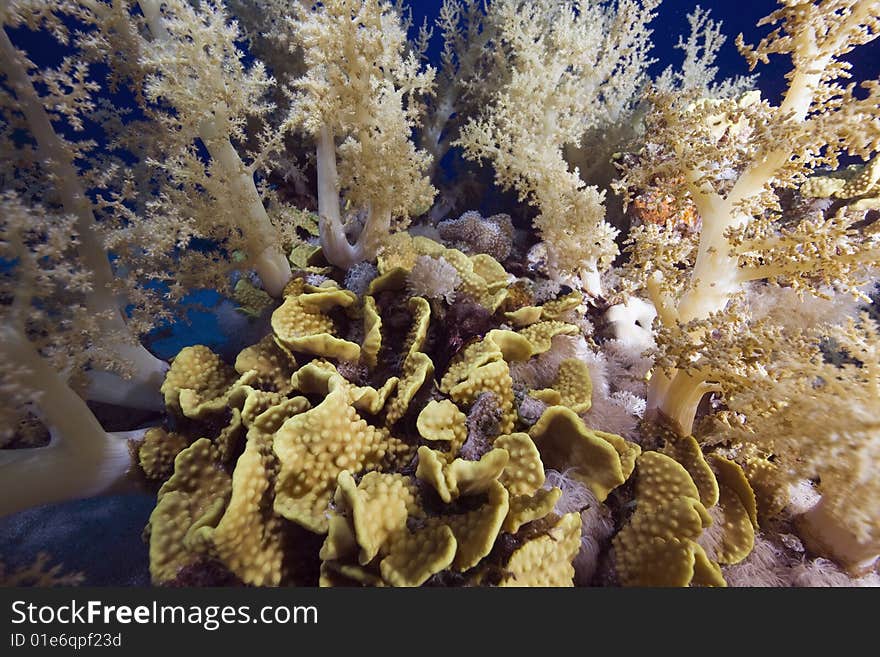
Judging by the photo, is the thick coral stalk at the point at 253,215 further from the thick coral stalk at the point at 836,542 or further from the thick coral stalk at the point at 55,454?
the thick coral stalk at the point at 836,542

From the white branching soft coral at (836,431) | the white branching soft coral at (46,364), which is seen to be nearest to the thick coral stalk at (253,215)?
the white branching soft coral at (46,364)

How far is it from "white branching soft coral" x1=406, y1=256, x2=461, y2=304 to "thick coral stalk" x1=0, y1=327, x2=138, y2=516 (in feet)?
6.47

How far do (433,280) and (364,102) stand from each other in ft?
4.13

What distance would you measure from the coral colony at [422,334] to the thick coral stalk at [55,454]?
1cm

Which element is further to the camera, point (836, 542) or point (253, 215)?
point (253, 215)

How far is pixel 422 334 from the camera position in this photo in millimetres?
2488

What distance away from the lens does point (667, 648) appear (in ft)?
5.37

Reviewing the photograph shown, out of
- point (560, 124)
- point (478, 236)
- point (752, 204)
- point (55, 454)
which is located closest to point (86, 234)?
point (55, 454)

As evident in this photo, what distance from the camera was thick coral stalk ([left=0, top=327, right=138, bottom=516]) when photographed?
1.88 m

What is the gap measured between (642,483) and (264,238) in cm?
282

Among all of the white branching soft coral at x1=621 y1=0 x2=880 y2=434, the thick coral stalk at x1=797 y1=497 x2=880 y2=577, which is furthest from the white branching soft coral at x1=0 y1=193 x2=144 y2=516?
the thick coral stalk at x1=797 y1=497 x2=880 y2=577

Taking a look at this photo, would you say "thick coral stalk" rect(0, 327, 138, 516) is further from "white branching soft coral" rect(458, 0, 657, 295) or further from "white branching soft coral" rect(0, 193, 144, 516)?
"white branching soft coral" rect(458, 0, 657, 295)

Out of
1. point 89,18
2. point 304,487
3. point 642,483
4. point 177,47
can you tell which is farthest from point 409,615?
point 89,18

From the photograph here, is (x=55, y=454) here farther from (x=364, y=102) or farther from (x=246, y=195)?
(x=364, y=102)
